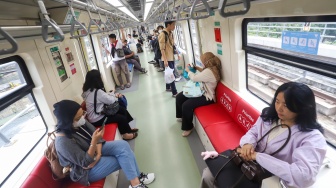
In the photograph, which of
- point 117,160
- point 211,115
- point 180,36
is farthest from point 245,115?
point 180,36

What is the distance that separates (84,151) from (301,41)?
2533mm

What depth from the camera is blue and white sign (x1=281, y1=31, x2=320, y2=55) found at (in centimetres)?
174

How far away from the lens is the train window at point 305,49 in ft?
5.41

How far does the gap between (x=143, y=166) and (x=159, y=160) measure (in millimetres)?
269

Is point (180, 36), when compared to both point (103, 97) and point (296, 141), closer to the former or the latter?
point (103, 97)

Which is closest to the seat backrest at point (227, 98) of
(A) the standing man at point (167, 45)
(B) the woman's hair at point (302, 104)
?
(B) the woman's hair at point (302, 104)

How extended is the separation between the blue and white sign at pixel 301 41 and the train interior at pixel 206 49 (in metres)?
0.01

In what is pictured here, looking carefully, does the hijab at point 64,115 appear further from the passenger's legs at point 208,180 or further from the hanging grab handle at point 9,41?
the passenger's legs at point 208,180

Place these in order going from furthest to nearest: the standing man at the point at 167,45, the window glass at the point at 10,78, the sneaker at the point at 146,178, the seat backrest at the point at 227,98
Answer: the standing man at the point at 167,45, the seat backrest at the point at 227,98, the sneaker at the point at 146,178, the window glass at the point at 10,78

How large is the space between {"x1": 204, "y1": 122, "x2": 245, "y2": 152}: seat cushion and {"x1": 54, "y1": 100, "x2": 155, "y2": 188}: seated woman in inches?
43.3

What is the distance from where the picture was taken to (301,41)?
187cm

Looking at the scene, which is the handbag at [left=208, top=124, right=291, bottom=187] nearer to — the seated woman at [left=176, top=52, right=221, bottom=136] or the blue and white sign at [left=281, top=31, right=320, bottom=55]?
the blue and white sign at [left=281, top=31, right=320, bottom=55]

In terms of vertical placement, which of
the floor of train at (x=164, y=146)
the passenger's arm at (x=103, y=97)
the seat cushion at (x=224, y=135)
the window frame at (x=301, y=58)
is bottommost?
the floor of train at (x=164, y=146)

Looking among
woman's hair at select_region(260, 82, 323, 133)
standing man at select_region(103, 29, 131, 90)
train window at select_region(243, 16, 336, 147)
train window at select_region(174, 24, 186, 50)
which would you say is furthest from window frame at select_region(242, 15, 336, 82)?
train window at select_region(174, 24, 186, 50)
